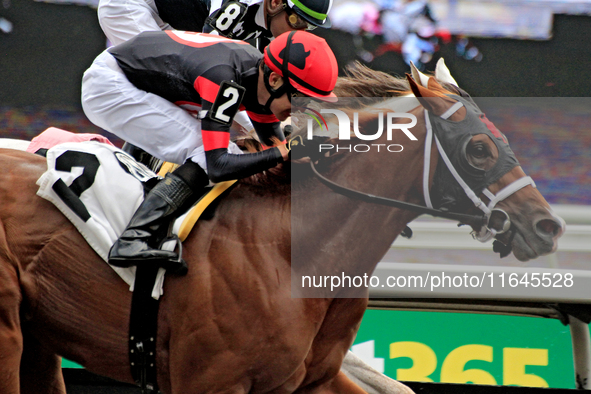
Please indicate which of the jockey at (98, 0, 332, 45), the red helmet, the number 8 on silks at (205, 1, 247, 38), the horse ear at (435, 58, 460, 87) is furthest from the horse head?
the number 8 on silks at (205, 1, 247, 38)

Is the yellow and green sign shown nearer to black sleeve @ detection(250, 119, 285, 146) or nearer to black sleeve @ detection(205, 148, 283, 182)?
black sleeve @ detection(250, 119, 285, 146)

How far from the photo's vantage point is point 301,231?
1855 millimetres

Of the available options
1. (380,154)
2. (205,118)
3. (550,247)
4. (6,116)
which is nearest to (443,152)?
(380,154)

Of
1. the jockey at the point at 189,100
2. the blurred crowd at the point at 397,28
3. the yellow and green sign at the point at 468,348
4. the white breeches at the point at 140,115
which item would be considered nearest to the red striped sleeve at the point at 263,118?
the jockey at the point at 189,100

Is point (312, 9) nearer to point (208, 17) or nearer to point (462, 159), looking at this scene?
point (208, 17)

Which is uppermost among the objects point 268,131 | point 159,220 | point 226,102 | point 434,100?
point 434,100

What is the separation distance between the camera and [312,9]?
219cm

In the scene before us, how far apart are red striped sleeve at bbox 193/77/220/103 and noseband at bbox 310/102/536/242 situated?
1.21 feet

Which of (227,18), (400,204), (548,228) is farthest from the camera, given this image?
(227,18)

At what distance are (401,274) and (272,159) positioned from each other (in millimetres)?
1612

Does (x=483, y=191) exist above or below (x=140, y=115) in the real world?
above

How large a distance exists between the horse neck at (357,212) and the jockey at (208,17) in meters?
0.68

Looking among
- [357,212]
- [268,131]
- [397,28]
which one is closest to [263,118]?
[268,131]

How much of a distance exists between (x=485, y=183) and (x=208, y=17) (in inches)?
56.1
